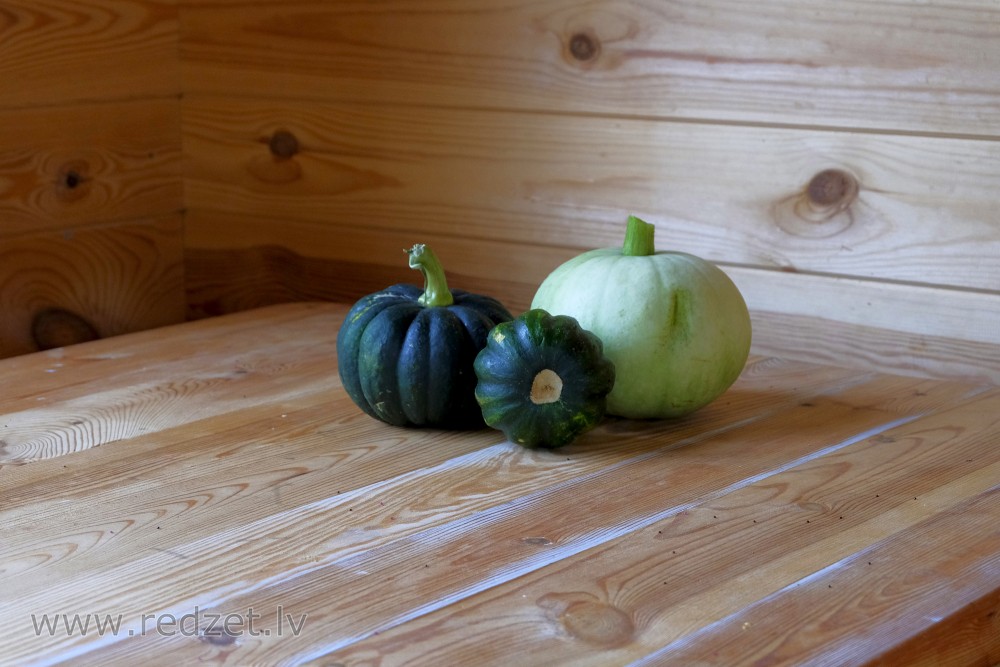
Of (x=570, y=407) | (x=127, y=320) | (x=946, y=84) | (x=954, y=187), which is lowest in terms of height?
(x=127, y=320)

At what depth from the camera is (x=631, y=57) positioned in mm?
1622

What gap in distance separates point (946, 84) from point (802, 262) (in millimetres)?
286

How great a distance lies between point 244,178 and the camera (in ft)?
6.42

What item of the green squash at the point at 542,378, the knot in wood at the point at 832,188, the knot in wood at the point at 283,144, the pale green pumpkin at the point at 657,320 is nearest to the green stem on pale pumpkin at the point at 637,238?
the pale green pumpkin at the point at 657,320

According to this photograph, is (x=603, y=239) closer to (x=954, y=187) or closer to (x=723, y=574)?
(x=954, y=187)

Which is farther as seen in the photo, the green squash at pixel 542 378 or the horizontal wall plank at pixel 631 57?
the horizontal wall plank at pixel 631 57

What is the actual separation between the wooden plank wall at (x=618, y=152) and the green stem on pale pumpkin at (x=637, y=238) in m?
0.40

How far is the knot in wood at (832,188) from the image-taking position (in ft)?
4.96

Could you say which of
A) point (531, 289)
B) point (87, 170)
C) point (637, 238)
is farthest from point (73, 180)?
point (637, 238)

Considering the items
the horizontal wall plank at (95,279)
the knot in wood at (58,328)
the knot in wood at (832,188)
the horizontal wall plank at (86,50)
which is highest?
the horizontal wall plank at (86,50)

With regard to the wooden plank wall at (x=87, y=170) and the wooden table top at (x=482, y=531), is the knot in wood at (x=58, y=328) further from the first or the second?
the wooden table top at (x=482, y=531)

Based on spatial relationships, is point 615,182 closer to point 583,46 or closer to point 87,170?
point 583,46

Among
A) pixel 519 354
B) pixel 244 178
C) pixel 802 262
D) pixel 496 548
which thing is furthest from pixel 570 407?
pixel 244 178

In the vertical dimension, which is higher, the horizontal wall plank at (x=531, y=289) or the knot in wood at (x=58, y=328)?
the horizontal wall plank at (x=531, y=289)
